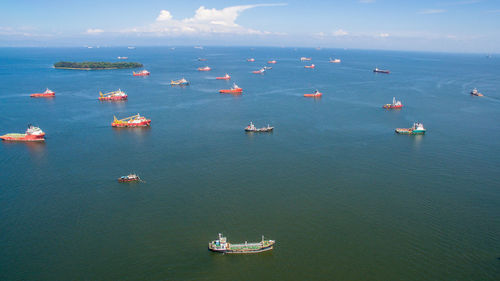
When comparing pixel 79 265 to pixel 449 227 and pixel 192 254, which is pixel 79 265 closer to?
pixel 192 254

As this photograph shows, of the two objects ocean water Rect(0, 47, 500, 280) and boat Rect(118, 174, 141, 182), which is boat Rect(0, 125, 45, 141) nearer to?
ocean water Rect(0, 47, 500, 280)

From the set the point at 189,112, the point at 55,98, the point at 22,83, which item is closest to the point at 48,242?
the point at 189,112

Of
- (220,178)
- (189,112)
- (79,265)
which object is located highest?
(189,112)

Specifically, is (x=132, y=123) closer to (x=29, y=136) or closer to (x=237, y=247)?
(x=29, y=136)

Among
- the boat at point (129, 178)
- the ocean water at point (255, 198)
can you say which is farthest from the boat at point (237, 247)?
the boat at point (129, 178)

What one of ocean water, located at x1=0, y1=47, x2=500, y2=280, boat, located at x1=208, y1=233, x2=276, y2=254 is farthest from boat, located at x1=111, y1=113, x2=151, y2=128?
boat, located at x1=208, y1=233, x2=276, y2=254

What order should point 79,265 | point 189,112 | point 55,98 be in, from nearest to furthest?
point 79,265
point 189,112
point 55,98

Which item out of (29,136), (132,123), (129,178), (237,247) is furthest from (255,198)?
(29,136)
